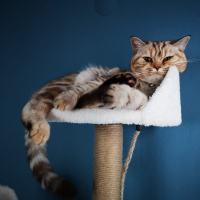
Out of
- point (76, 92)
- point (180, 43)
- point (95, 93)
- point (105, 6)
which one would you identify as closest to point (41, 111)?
point (76, 92)

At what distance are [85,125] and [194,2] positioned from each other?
45.8 inches

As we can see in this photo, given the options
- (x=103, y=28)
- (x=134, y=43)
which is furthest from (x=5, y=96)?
(x=134, y=43)

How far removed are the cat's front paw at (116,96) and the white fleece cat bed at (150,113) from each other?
68mm

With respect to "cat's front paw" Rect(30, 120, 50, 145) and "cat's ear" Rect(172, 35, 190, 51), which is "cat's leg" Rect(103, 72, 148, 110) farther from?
"cat's ear" Rect(172, 35, 190, 51)

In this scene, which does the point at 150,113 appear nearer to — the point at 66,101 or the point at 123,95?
the point at 123,95

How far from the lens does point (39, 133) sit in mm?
978

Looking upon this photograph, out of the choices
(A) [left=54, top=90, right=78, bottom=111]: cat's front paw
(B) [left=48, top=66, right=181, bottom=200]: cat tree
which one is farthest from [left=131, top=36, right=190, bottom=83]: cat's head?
(A) [left=54, top=90, right=78, bottom=111]: cat's front paw

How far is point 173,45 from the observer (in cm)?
136

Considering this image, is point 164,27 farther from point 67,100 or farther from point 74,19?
point 67,100

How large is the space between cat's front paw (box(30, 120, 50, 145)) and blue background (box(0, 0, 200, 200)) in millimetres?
917

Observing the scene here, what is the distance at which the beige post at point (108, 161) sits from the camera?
1.20 meters

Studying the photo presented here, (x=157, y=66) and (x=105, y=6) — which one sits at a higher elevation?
(x=105, y=6)

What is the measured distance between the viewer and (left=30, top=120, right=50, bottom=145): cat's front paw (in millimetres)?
969

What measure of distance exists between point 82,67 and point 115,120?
1.02 meters
